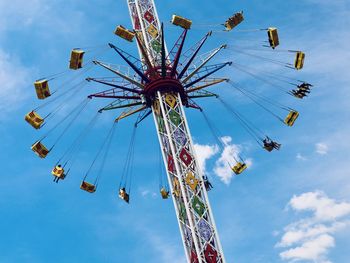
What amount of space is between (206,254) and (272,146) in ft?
36.8

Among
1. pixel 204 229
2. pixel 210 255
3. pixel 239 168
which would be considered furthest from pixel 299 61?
pixel 210 255

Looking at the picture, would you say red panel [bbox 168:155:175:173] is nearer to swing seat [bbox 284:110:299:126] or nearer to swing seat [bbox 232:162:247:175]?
swing seat [bbox 232:162:247:175]


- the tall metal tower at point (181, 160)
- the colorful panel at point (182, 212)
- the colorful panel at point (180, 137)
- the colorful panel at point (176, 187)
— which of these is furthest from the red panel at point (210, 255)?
the colorful panel at point (180, 137)

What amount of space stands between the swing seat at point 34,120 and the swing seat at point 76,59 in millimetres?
4768

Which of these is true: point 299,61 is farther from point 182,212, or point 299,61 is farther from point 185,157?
point 182,212

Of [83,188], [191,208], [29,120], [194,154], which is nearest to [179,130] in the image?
[194,154]

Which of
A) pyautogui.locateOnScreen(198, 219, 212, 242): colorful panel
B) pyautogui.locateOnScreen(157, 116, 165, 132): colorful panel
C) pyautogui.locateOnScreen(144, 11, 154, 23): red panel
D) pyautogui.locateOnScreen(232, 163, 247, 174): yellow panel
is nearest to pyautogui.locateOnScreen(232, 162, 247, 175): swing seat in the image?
pyautogui.locateOnScreen(232, 163, 247, 174): yellow panel

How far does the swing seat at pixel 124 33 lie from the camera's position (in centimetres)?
3700

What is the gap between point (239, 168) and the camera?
3962 cm

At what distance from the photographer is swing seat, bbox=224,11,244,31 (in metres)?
39.5

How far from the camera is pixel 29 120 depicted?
3847cm

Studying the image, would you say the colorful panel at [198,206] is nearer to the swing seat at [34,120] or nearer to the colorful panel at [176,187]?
the colorful panel at [176,187]

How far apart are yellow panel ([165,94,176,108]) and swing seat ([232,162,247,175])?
6.86m

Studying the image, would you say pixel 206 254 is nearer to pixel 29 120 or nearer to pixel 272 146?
pixel 272 146
